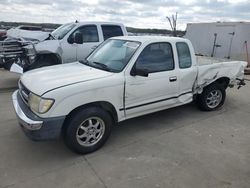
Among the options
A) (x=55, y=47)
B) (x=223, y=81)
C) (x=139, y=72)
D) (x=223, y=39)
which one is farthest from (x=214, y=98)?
(x=223, y=39)

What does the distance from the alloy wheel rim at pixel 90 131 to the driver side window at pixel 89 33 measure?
4717 mm

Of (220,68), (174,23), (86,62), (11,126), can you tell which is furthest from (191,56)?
(174,23)

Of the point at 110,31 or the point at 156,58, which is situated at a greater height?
the point at 110,31

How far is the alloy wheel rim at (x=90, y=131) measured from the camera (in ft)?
12.7

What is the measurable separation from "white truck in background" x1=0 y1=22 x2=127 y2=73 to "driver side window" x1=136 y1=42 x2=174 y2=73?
3334 millimetres

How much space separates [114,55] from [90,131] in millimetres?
1436

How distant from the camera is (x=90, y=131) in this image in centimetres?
394

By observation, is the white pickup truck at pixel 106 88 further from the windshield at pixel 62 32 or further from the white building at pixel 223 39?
the white building at pixel 223 39

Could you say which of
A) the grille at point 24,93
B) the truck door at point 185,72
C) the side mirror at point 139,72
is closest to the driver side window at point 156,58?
the side mirror at point 139,72

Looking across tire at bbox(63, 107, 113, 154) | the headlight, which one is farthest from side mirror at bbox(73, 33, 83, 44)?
the headlight

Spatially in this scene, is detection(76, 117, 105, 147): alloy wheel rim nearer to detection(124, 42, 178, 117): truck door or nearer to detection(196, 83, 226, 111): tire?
detection(124, 42, 178, 117): truck door

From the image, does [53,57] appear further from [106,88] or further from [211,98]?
[211,98]

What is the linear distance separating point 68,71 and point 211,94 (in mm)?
3261

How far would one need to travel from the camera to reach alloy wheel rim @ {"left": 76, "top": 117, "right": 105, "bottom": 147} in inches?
152
